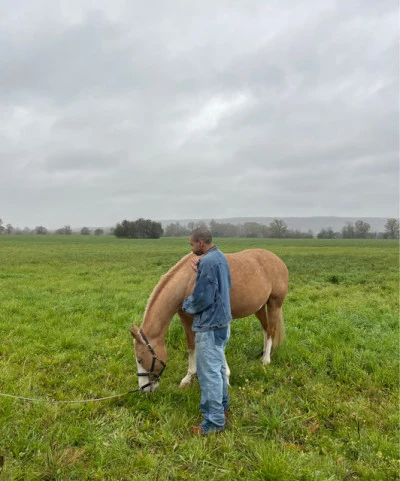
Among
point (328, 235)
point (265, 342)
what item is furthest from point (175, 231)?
point (265, 342)

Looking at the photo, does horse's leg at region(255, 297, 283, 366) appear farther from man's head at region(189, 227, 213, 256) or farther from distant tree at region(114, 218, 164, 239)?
distant tree at region(114, 218, 164, 239)

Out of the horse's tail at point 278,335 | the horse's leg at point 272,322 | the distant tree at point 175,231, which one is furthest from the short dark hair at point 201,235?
the distant tree at point 175,231

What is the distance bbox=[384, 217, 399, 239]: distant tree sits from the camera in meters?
102

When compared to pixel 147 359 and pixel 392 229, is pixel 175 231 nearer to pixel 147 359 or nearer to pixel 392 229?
pixel 392 229

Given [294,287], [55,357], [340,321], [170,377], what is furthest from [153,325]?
[294,287]

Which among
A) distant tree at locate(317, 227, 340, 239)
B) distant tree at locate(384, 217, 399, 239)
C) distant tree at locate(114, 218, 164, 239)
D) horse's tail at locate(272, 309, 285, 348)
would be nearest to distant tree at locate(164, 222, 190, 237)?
distant tree at locate(114, 218, 164, 239)

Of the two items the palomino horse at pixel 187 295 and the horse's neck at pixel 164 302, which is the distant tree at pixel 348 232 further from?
the horse's neck at pixel 164 302

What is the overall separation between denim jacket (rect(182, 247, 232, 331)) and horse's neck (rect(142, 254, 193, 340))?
0.70 metres

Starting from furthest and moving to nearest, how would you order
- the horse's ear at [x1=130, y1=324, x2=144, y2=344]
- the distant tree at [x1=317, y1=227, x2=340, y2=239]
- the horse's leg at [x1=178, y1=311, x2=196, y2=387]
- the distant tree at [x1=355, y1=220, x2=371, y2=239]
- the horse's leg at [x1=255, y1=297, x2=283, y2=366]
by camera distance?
the distant tree at [x1=355, y1=220, x2=371, y2=239] < the distant tree at [x1=317, y1=227, x2=340, y2=239] < the horse's leg at [x1=255, y1=297, x2=283, y2=366] < the horse's leg at [x1=178, y1=311, x2=196, y2=387] < the horse's ear at [x1=130, y1=324, x2=144, y2=344]

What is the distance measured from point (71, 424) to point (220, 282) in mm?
2415

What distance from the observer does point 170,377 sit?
5105 mm

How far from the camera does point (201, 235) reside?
3.90 m

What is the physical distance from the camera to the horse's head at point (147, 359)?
167 inches

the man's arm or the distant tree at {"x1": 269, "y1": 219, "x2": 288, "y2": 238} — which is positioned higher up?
the distant tree at {"x1": 269, "y1": 219, "x2": 288, "y2": 238}
